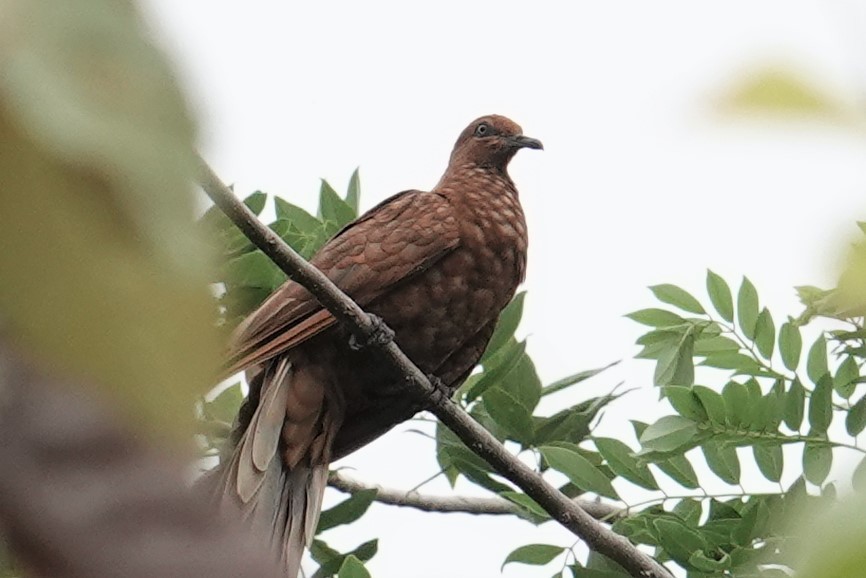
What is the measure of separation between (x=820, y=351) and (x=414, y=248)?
3.70 feet

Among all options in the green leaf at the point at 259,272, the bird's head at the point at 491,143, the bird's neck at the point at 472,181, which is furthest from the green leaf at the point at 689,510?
the bird's head at the point at 491,143

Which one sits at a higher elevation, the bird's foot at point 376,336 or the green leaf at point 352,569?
the bird's foot at point 376,336

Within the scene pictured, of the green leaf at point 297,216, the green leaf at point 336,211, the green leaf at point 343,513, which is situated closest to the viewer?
the green leaf at point 343,513

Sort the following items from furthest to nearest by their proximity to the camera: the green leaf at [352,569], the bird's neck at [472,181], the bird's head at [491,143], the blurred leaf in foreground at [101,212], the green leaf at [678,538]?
the bird's head at [491,143] → the bird's neck at [472,181] → the green leaf at [678,538] → the green leaf at [352,569] → the blurred leaf in foreground at [101,212]

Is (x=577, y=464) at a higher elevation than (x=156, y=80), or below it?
higher

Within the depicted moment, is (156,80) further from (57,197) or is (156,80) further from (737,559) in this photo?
(737,559)

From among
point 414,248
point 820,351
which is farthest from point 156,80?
point 414,248

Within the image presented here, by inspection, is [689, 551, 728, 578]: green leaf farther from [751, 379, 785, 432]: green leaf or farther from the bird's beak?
the bird's beak

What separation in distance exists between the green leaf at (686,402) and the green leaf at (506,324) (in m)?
1.02

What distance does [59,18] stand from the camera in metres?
0.23

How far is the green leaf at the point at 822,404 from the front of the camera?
8.21 feet

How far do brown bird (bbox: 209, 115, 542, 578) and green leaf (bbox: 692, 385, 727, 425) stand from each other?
0.86 m

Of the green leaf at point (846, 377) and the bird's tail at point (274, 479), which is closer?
the green leaf at point (846, 377)

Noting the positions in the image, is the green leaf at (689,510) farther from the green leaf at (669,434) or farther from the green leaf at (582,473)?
the green leaf at (669,434)
